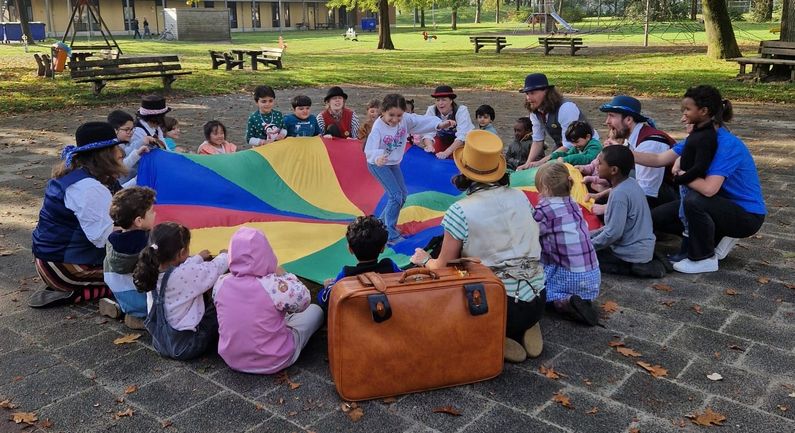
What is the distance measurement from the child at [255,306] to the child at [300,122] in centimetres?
392

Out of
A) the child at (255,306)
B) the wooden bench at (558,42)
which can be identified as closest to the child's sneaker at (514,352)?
the child at (255,306)

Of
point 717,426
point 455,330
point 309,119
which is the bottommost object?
point 717,426

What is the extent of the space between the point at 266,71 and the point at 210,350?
1915cm

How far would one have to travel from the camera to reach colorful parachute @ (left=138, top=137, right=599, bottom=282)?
561 centimetres

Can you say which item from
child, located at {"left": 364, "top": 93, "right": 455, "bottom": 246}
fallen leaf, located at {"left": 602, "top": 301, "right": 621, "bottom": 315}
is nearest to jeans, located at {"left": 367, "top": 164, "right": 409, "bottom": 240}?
child, located at {"left": 364, "top": 93, "right": 455, "bottom": 246}

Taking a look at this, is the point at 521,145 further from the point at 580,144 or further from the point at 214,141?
the point at 214,141

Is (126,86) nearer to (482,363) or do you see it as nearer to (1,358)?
(1,358)

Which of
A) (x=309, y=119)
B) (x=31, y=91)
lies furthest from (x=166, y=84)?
(x=309, y=119)

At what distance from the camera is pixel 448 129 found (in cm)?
771

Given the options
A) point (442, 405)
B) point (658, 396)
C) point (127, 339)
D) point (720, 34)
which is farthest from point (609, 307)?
point (720, 34)

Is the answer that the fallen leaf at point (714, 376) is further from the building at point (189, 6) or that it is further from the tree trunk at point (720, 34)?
the building at point (189, 6)

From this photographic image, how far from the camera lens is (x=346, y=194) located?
701 cm

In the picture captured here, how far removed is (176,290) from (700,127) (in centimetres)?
400

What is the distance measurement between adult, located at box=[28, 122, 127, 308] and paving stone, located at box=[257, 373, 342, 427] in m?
1.83
